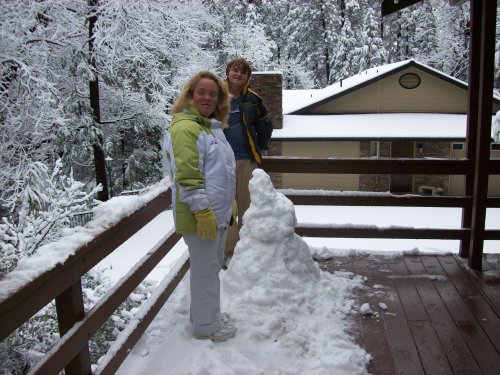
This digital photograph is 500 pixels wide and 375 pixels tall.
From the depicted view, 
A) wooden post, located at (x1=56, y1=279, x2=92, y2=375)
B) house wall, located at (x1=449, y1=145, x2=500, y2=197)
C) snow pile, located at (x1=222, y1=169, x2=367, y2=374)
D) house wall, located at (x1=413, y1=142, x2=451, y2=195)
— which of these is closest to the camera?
wooden post, located at (x1=56, y1=279, x2=92, y2=375)

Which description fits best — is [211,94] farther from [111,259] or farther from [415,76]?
[415,76]

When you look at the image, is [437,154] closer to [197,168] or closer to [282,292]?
[282,292]

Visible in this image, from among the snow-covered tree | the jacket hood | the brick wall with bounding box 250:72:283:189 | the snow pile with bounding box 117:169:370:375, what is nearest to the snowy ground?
the snow pile with bounding box 117:169:370:375

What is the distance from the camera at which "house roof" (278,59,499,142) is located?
1639cm

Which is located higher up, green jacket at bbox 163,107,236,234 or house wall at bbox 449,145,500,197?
green jacket at bbox 163,107,236,234

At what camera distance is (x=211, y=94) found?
2805 mm

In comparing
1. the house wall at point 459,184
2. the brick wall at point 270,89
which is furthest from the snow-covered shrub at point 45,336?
the house wall at point 459,184

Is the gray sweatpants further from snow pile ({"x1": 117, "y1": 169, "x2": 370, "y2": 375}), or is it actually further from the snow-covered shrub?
the snow-covered shrub

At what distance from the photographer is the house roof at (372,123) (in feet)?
53.8

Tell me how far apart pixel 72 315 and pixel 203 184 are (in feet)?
3.16

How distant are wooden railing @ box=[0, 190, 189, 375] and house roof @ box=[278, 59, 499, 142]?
14.1 metres

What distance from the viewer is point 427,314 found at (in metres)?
3.41

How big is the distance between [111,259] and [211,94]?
10.8 m

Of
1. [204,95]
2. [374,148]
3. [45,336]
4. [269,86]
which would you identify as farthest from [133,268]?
[374,148]
